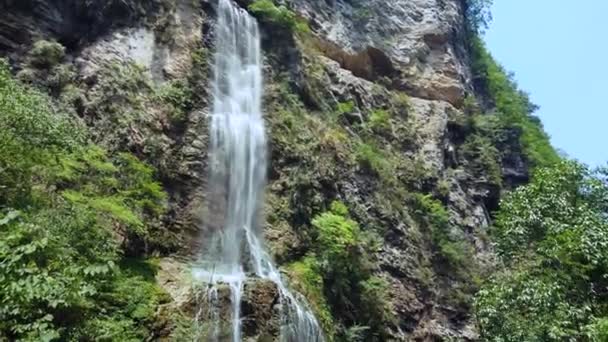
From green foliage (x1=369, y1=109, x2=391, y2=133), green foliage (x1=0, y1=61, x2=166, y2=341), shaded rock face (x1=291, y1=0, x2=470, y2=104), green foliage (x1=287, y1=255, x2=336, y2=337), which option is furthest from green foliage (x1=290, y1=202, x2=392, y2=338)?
shaded rock face (x1=291, y1=0, x2=470, y2=104)

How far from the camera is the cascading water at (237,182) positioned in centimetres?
1007

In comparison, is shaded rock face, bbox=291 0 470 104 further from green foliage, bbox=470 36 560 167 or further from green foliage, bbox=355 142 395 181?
green foliage, bbox=355 142 395 181

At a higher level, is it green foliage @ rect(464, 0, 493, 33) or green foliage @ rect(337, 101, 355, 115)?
green foliage @ rect(464, 0, 493, 33)

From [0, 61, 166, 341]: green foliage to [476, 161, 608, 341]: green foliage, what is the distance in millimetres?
6592

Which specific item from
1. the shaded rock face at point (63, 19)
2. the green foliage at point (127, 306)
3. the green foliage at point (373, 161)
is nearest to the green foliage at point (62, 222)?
the green foliage at point (127, 306)

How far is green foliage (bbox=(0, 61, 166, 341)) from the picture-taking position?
20.0 ft

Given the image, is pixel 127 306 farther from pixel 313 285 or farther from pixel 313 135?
pixel 313 135

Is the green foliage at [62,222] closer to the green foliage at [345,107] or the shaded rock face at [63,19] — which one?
the shaded rock face at [63,19]

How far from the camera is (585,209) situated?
502 inches

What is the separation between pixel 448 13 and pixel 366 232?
41.9 ft

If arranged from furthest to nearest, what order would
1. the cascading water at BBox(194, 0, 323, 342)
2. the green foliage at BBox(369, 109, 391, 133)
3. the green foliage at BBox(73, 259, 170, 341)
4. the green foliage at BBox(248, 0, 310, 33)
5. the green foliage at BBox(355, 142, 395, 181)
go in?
the green foliage at BBox(369, 109, 391, 133)
the green foliage at BBox(248, 0, 310, 33)
the green foliage at BBox(355, 142, 395, 181)
the cascading water at BBox(194, 0, 323, 342)
the green foliage at BBox(73, 259, 170, 341)

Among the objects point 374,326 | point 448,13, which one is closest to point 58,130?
point 374,326

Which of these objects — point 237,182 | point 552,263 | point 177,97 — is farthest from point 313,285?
point 177,97

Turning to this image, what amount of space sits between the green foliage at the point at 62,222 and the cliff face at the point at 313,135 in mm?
737
